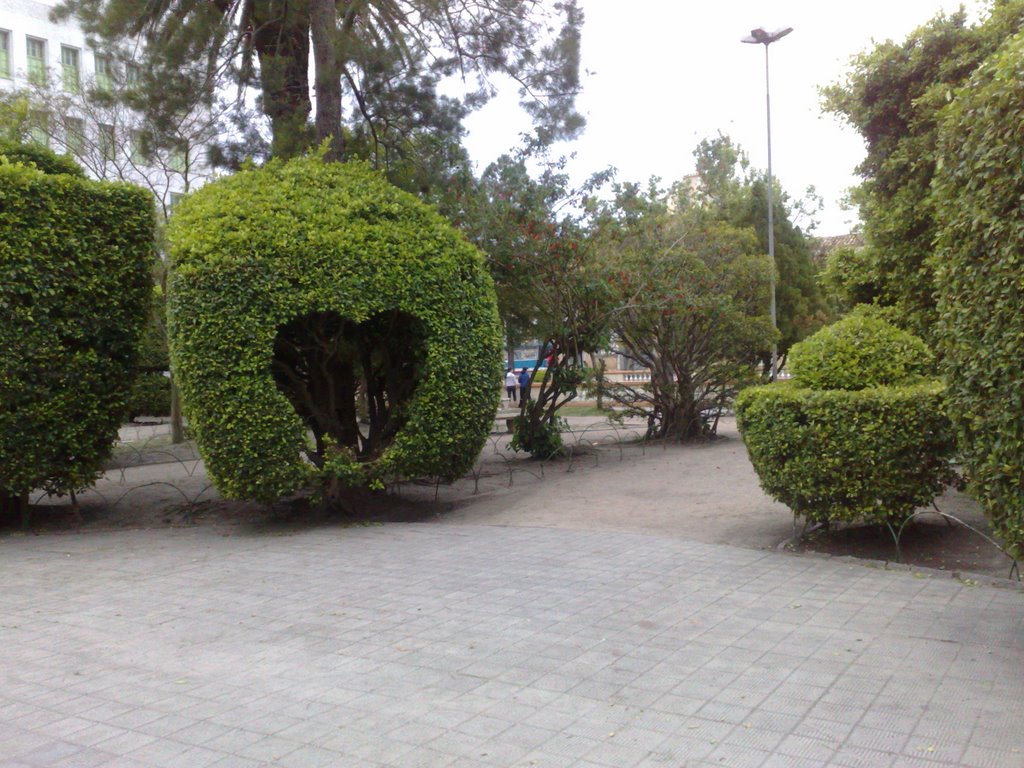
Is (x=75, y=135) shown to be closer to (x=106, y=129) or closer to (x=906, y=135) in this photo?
(x=106, y=129)

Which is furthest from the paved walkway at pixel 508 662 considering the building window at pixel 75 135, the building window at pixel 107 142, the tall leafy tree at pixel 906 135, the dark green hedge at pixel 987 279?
the building window at pixel 75 135

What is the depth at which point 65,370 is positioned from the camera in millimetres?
9195

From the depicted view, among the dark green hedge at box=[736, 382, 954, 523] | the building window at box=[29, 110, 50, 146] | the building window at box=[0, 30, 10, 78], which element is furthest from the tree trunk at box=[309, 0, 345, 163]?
the building window at box=[0, 30, 10, 78]

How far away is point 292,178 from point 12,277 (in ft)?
9.17

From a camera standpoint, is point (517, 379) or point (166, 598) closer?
point (166, 598)

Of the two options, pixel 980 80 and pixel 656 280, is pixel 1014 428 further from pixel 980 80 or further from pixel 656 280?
pixel 656 280

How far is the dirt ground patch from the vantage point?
8094mm

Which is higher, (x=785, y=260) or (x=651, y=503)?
(x=785, y=260)

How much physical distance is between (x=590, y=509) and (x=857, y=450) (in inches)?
149

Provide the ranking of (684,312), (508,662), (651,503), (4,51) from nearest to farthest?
(508,662)
(651,503)
(684,312)
(4,51)

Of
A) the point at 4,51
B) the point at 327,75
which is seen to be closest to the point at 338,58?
the point at 327,75

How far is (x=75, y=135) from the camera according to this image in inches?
699

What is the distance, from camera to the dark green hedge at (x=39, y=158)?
978 centimetres

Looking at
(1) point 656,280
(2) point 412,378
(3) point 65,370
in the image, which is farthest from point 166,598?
(1) point 656,280
